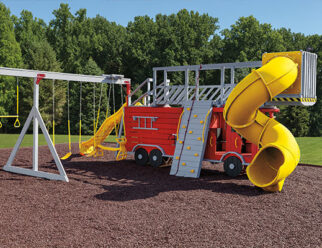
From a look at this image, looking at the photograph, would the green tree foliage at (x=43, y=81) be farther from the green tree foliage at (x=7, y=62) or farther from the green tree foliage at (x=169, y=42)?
the green tree foliage at (x=169, y=42)

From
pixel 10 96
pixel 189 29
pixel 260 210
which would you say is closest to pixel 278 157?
pixel 260 210

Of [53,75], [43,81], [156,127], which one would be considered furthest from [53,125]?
[43,81]

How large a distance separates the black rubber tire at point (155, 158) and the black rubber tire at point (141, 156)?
1.25 ft

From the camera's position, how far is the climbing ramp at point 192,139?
1270cm

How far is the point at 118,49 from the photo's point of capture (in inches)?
1978

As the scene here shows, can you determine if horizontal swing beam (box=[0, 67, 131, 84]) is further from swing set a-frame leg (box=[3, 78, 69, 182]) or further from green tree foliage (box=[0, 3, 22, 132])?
green tree foliage (box=[0, 3, 22, 132])

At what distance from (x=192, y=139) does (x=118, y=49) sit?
39236 millimetres

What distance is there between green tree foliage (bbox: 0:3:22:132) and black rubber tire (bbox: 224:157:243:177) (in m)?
31.1

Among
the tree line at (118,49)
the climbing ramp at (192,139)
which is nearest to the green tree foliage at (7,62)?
the tree line at (118,49)

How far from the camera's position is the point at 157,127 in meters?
14.6

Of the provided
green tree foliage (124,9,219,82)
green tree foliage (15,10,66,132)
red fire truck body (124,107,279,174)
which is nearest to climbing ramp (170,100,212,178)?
red fire truck body (124,107,279,174)

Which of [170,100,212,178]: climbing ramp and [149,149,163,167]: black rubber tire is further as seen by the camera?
[149,149,163,167]: black rubber tire

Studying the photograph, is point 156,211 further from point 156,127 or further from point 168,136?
point 156,127

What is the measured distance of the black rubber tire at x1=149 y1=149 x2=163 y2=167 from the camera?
14.6 m
